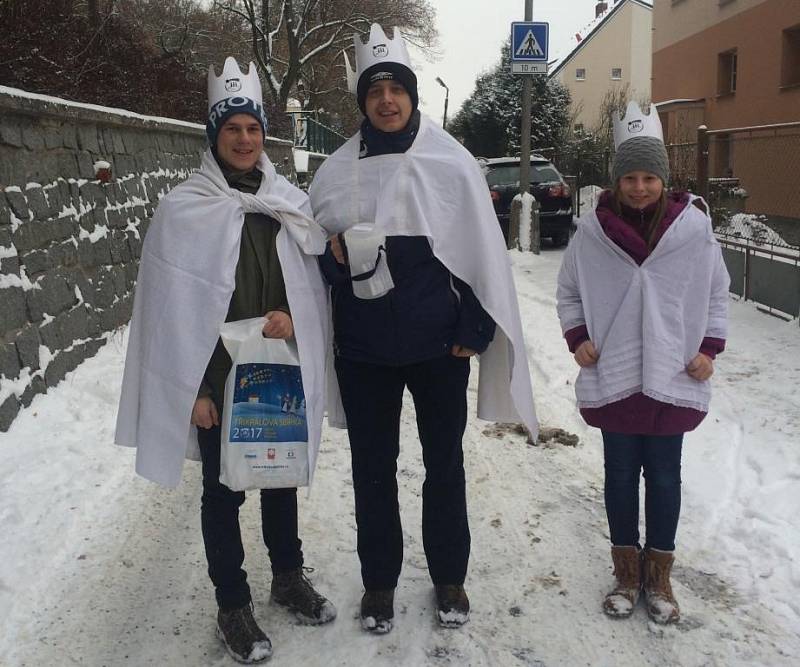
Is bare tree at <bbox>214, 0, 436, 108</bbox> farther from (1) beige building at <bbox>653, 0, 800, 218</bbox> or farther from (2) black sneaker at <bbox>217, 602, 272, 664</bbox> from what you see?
(2) black sneaker at <bbox>217, 602, 272, 664</bbox>

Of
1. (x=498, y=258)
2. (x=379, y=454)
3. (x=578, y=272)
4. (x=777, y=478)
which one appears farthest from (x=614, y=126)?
(x=777, y=478)

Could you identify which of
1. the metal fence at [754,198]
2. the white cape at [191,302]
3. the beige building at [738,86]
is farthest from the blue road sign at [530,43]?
the white cape at [191,302]

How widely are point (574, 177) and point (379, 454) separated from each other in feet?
56.8

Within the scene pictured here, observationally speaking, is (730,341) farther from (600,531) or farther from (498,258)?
(498,258)

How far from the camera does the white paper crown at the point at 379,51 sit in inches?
114

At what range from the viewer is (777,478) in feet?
14.0

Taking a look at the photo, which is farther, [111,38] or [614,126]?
[111,38]

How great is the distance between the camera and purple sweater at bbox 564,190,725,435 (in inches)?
120

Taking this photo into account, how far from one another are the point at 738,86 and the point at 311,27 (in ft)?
53.5

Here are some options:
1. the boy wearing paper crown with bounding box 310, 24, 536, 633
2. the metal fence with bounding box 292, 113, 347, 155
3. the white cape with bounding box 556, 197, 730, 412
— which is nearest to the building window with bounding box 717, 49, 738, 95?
the metal fence with bounding box 292, 113, 347, 155

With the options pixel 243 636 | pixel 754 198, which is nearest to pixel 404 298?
pixel 243 636

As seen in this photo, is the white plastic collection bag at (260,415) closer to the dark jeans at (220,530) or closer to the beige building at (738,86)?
the dark jeans at (220,530)

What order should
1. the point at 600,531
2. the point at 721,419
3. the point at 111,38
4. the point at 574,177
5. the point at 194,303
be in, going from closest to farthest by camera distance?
1. the point at 194,303
2. the point at 600,531
3. the point at 721,419
4. the point at 111,38
5. the point at 574,177

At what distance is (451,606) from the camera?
313cm
